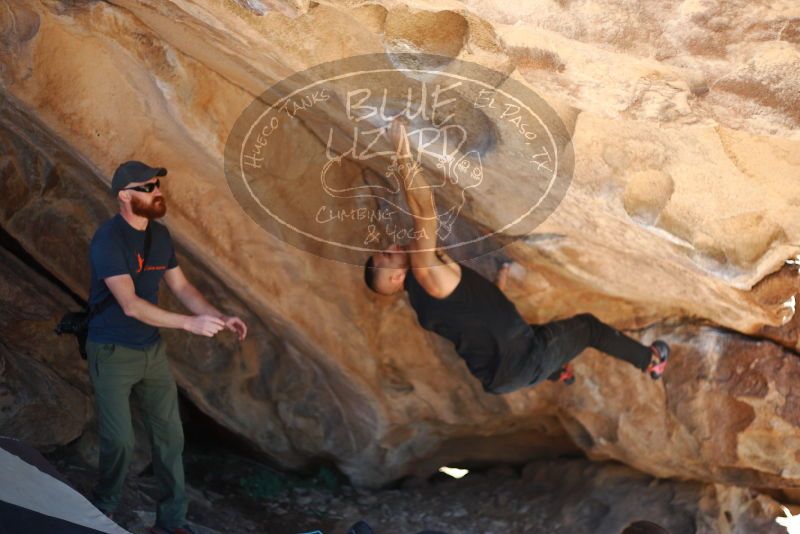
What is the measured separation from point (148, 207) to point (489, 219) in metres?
1.35

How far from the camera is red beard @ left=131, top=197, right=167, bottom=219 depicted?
115 inches

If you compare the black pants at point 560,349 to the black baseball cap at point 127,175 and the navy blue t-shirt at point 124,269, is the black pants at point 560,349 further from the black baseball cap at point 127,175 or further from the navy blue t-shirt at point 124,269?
the black baseball cap at point 127,175

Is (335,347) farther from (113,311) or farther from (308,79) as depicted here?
(308,79)

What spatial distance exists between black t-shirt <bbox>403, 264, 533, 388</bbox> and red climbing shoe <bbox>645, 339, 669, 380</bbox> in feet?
1.91

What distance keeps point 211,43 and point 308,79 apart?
15.9 inches

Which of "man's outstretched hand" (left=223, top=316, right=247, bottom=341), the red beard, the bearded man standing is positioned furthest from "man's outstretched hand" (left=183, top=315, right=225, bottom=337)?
the red beard

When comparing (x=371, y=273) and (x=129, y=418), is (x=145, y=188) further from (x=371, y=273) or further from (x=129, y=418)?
(x=371, y=273)

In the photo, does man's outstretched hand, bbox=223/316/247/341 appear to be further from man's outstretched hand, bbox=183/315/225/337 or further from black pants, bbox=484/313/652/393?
black pants, bbox=484/313/652/393

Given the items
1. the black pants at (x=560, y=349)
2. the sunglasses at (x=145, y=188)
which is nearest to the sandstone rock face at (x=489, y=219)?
the black pants at (x=560, y=349)

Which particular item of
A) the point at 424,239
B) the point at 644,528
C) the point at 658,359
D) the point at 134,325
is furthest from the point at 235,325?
the point at 644,528

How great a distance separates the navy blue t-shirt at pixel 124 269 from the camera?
9.42ft

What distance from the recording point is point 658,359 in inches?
143

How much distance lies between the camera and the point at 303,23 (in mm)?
2578

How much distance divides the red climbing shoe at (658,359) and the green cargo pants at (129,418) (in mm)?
1971
